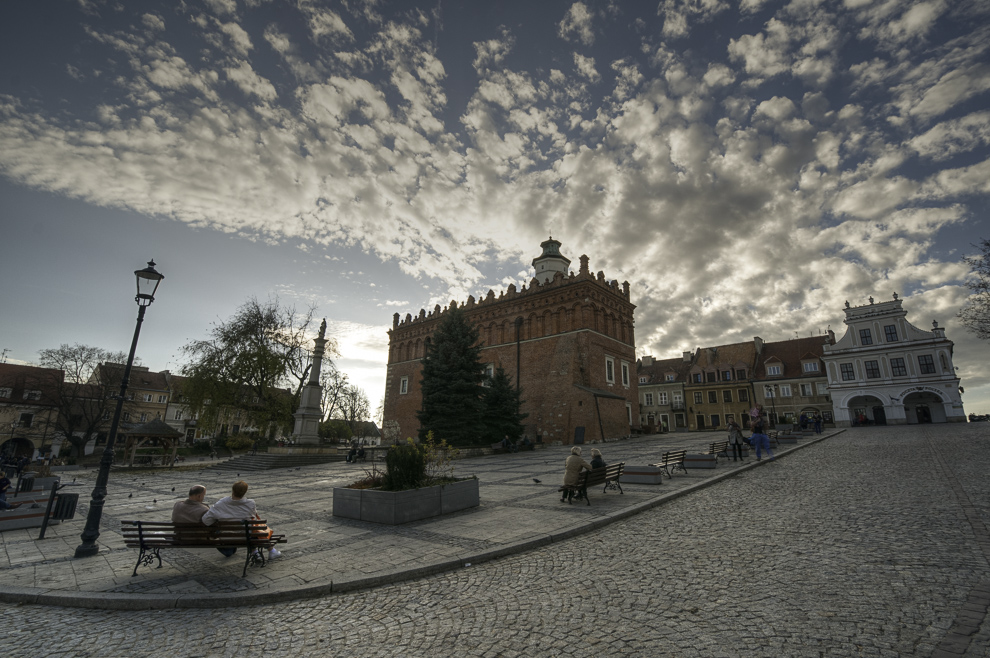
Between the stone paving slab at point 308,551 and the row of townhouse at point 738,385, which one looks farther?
the row of townhouse at point 738,385

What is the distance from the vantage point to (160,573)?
5527 millimetres

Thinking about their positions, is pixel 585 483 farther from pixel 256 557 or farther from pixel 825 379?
pixel 825 379

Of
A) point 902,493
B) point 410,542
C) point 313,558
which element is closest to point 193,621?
point 313,558

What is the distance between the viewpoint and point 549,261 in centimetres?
4147

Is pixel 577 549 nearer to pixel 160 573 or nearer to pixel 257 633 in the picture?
pixel 257 633

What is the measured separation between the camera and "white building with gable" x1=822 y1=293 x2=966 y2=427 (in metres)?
38.2

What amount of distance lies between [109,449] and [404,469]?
186 inches

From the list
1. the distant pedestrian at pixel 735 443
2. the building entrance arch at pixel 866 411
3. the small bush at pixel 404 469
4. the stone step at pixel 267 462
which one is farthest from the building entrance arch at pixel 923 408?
the stone step at pixel 267 462

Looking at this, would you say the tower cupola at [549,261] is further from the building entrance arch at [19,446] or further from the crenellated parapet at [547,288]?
the building entrance arch at [19,446]

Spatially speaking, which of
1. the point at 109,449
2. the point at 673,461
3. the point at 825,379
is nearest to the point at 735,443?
the point at 673,461

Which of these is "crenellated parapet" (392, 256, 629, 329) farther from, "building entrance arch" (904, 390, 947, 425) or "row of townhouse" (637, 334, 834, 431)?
"building entrance arch" (904, 390, 947, 425)

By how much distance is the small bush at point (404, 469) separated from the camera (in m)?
8.72

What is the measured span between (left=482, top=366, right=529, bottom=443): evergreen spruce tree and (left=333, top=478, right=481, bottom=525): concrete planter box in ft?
60.4

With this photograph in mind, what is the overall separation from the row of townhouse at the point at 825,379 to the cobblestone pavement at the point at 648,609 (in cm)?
2986
